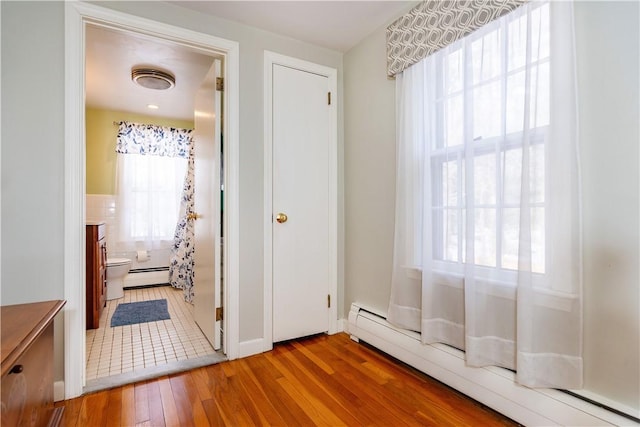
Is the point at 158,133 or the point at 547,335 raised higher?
the point at 158,133

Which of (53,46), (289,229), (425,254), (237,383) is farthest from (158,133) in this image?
(425,254)

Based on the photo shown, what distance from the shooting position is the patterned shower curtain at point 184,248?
360 cm

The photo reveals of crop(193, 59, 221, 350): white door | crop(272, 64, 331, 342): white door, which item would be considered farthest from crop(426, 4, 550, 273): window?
crop(193, 59, 221, 350): white door

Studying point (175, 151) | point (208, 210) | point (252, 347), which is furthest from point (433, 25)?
point (175, 151)

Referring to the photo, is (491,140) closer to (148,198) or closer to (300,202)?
(300,202)

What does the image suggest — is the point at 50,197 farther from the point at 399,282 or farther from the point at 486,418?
the point at 486,418

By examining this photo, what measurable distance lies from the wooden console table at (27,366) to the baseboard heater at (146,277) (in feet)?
9.99

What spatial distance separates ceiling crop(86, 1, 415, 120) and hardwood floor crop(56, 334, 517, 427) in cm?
210

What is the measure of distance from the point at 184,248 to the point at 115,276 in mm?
786

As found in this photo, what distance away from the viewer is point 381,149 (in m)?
2.22

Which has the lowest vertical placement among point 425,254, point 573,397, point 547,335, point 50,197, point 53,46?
point 573,397

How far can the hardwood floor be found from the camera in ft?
4.82

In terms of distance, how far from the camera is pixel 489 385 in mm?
1498

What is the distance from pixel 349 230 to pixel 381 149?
28.3 inches
